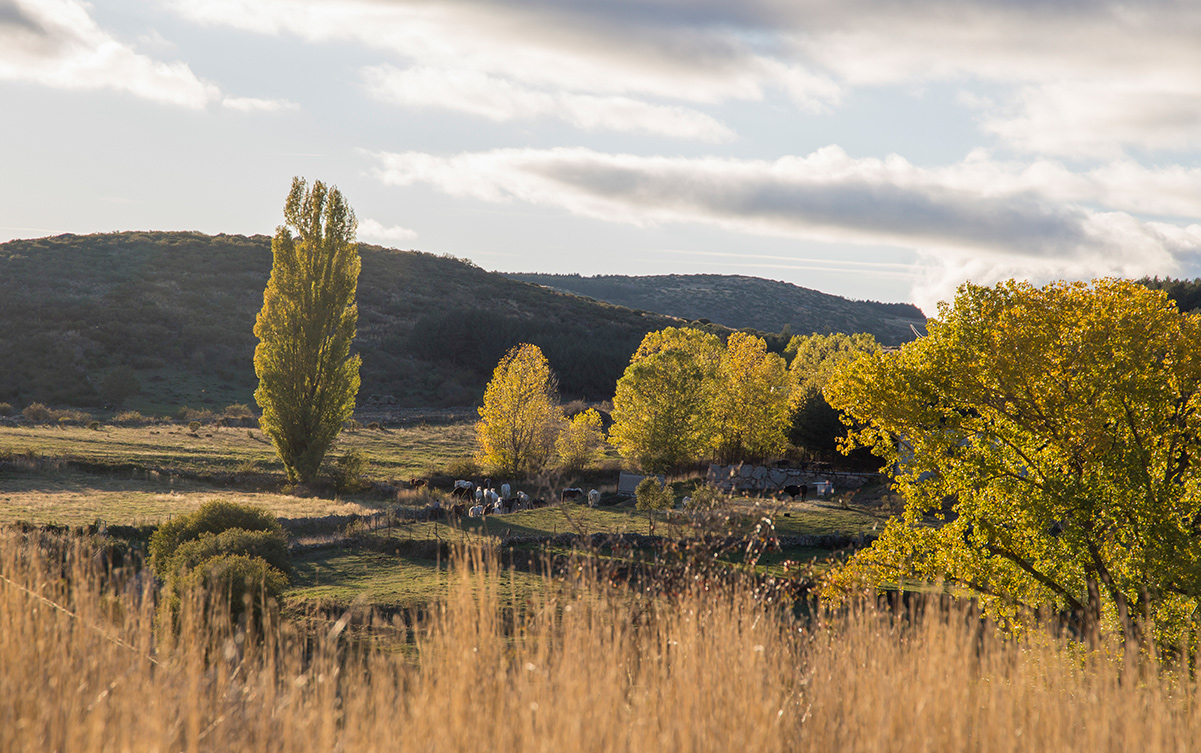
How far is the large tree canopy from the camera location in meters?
10.9

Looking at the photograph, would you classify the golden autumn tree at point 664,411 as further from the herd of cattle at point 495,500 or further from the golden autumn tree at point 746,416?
the herd of cattle at point 495,500

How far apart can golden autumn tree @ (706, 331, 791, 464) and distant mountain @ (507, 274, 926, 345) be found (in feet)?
399

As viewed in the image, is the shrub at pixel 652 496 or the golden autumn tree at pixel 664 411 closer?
the shrub at pixel 652 496

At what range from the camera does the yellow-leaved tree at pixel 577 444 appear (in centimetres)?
3528

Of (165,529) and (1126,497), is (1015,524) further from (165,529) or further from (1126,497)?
(165,529)

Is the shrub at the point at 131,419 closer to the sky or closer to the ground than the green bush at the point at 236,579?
closer to the ground

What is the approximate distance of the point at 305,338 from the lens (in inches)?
1236

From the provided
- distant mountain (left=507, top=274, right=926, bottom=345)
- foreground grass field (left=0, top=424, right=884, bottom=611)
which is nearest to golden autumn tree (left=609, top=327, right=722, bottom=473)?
foreground grass field (left=0, top=424, right=884, bottom=611)

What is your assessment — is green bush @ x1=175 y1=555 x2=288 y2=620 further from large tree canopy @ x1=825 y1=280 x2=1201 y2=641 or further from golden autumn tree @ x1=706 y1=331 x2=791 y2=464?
golden autumn tree @ x1=706 y1=331 x2=791 y2=464

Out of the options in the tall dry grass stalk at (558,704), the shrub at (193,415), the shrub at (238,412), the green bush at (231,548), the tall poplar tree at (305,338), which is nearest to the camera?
the tall dry grass stalk at (558,704)

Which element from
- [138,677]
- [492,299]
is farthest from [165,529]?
[492,299]

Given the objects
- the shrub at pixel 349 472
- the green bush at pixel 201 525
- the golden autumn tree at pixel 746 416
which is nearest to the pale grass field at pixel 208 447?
the shrub at pixel 349 472

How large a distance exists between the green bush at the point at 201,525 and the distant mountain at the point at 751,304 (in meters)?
147

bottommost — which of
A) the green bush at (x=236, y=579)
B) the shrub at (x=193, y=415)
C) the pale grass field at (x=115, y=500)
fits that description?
the shrub at (x=193, y=415)
